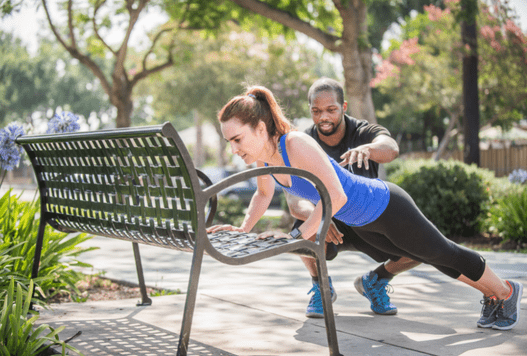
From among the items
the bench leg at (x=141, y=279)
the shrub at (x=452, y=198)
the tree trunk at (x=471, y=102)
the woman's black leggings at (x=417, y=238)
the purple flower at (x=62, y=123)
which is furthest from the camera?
the tree trunk at (x=471, y=102)

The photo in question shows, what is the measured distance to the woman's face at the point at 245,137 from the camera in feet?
8.58

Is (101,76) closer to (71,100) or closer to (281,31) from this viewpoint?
(281,31)

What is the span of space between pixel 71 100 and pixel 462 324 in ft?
177

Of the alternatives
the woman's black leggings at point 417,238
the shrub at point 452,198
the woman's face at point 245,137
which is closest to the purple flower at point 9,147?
the woman's face at point 245,137

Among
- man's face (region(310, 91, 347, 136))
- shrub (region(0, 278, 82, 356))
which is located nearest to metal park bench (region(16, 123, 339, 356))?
shrub (region(0, 278, 82, 356))

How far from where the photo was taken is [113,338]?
2932mm

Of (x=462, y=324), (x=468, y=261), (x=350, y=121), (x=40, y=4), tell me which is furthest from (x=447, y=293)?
(x=40, y=4)

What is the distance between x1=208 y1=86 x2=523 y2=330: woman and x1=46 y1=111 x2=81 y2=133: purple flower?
233 centimetres

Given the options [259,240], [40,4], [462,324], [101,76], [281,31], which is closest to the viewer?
[259,240]

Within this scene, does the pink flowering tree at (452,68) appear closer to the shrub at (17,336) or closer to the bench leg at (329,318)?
the bench leg at (329,318)

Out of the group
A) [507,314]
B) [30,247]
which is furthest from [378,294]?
[30,247]

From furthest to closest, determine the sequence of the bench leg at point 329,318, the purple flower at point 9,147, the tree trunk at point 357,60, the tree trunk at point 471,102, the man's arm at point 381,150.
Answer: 1. the tree trunk at point 471,102
2. the tree trunk at point 357,60
3. the purple flower at point 9,147
4. the man's arm at point 381,150
5. the bench leg at point 329,318

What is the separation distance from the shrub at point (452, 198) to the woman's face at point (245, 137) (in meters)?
6.30

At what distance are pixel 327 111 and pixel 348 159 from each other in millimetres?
729
